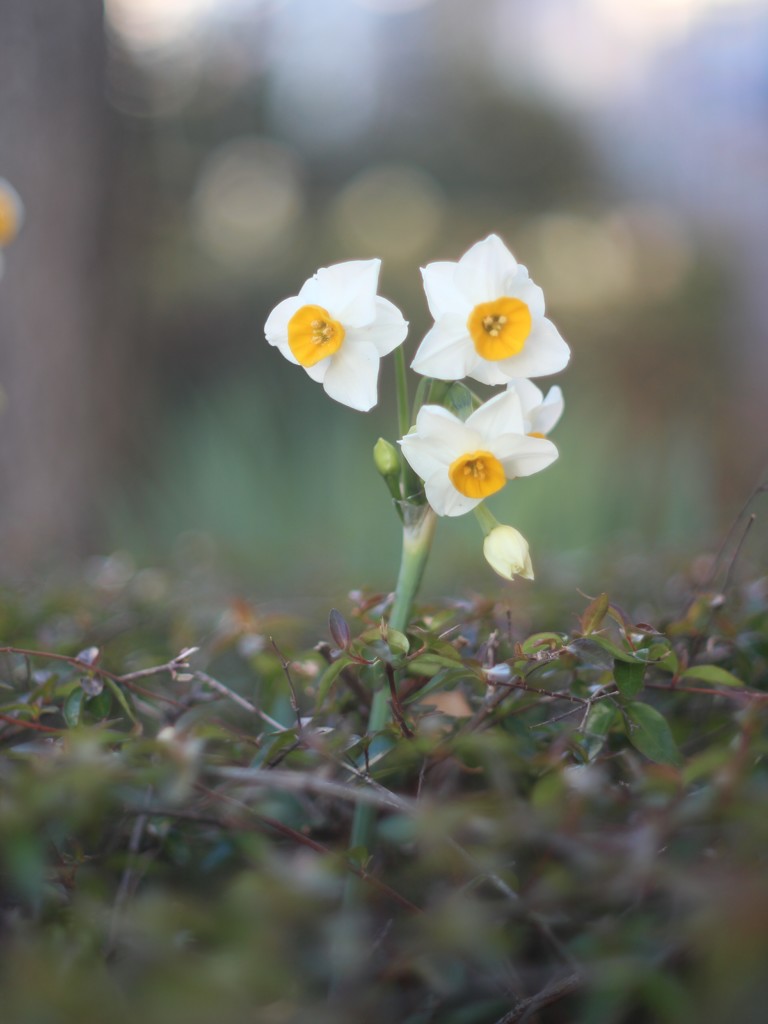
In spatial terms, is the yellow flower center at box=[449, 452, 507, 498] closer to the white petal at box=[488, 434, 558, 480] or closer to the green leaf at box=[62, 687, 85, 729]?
the white petal at box=[488, 434, 558, 480]

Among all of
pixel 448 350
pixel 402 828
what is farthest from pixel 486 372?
pixel 402 828

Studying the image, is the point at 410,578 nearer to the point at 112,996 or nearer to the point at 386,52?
the point at 112,996

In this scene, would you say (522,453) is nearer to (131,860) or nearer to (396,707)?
(396,707)

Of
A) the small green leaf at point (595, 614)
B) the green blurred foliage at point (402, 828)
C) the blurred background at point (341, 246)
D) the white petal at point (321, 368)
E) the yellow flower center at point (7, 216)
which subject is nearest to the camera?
the green blurred foliage at point (402, 828)

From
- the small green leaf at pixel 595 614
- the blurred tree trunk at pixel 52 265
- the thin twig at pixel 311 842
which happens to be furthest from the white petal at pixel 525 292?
the blurred tree trunk at pixel 52 265

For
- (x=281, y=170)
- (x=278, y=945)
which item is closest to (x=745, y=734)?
(x=278, y=945)

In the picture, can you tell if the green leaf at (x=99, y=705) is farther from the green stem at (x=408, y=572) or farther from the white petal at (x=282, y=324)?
the white petal at (x=282, y=324)
